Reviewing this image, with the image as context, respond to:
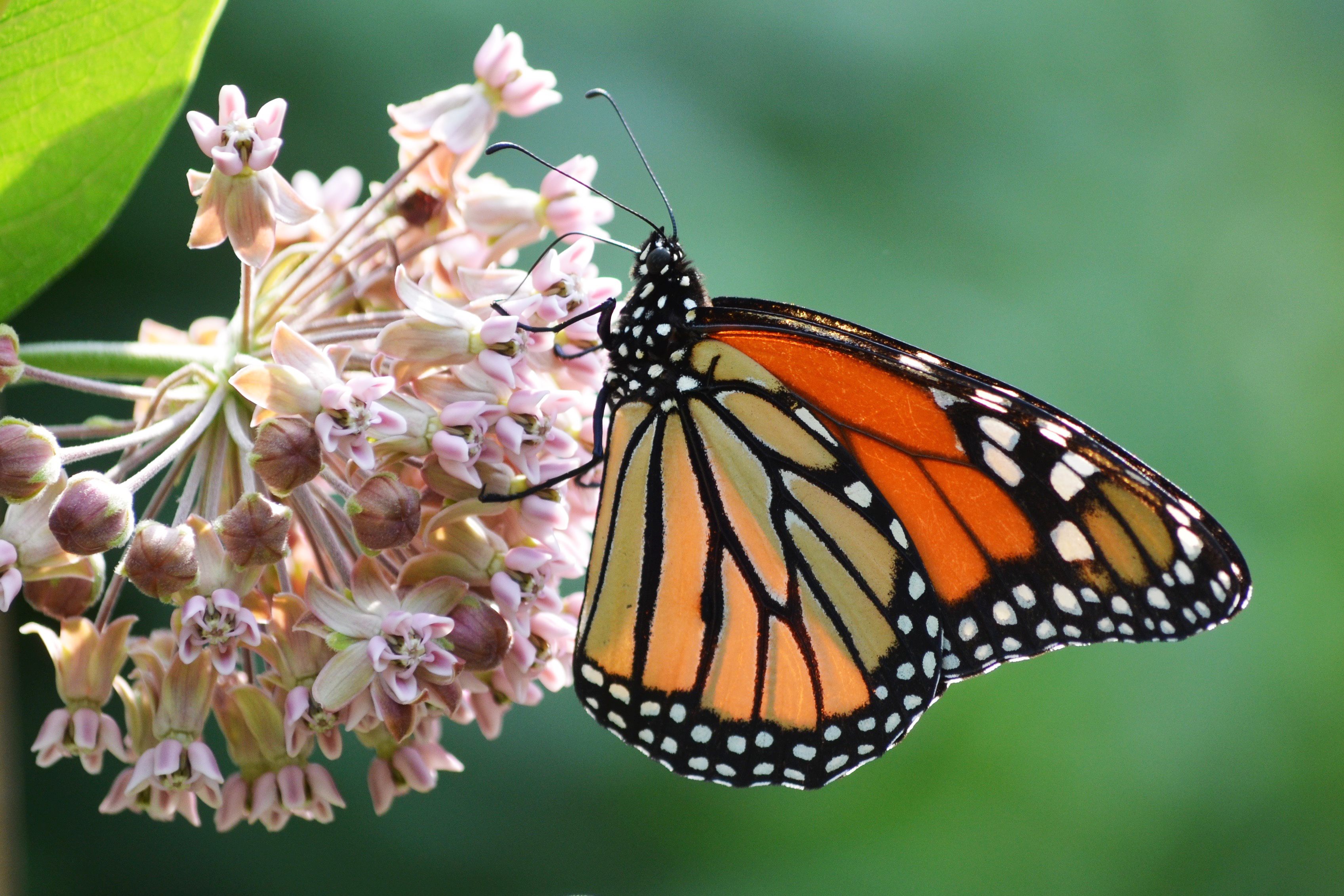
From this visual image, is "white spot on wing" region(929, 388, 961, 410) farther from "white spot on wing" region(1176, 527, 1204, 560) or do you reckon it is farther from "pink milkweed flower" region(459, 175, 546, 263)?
"pink milkweed flower" region(459, 175, 546, 263)

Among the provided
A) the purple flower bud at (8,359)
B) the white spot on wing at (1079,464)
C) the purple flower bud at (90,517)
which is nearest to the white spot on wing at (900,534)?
the white spot on wing at (1079,464)

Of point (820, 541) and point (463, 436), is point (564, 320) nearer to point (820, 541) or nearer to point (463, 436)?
point (463, 436)

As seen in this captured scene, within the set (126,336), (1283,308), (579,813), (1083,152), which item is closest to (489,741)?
(579,813)

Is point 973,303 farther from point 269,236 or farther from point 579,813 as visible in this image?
point 269,236

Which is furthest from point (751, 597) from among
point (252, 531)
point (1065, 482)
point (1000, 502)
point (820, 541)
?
point (252, 531)

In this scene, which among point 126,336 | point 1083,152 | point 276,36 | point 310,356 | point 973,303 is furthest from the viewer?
point 1083,152

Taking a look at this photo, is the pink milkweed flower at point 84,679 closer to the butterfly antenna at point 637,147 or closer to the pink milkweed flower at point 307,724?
the pink milkweed flower at point 307,724
